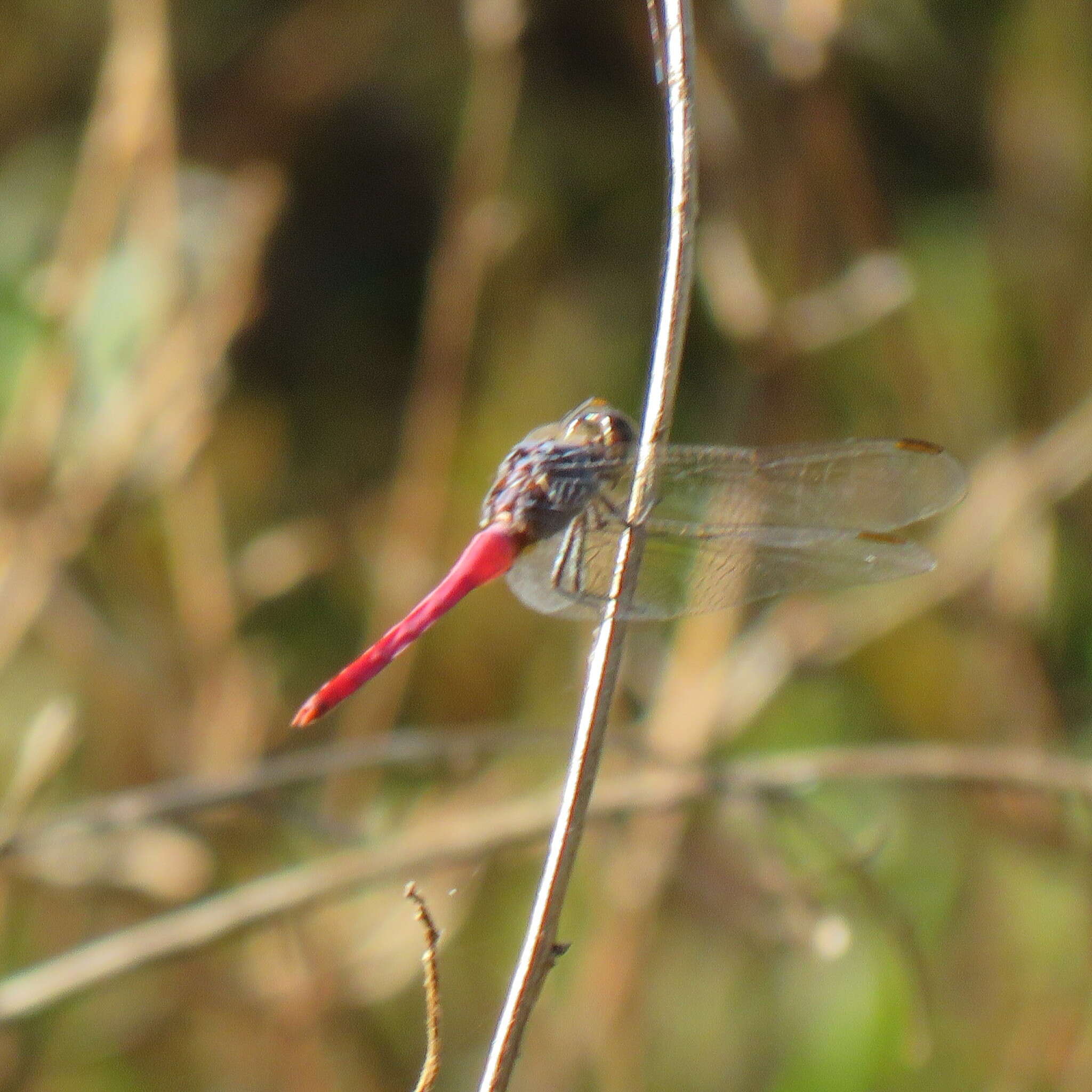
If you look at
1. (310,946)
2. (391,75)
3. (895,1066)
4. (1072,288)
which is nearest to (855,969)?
(895,1066)

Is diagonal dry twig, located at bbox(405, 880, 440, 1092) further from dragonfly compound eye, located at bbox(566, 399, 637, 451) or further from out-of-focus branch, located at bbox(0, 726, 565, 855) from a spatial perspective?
dragonfly compound eye, located at bbox(566, 399, 637, 451)

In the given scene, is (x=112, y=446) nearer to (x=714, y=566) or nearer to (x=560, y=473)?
(x=560, y=473)

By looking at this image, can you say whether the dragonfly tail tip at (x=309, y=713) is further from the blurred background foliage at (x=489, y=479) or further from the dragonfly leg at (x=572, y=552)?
the blurred background foliage at (x=489, y=479)

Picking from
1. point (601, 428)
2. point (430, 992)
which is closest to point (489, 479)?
point (601, 428)

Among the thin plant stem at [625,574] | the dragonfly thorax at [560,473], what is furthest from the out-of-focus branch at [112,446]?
the thin plant stem at [625,574]

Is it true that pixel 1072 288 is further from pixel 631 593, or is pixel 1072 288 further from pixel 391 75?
pixel 631 593

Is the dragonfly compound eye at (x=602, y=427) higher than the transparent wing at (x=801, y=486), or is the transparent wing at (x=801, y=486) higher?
the dragonfly compound eye at (x=602, y=427)
